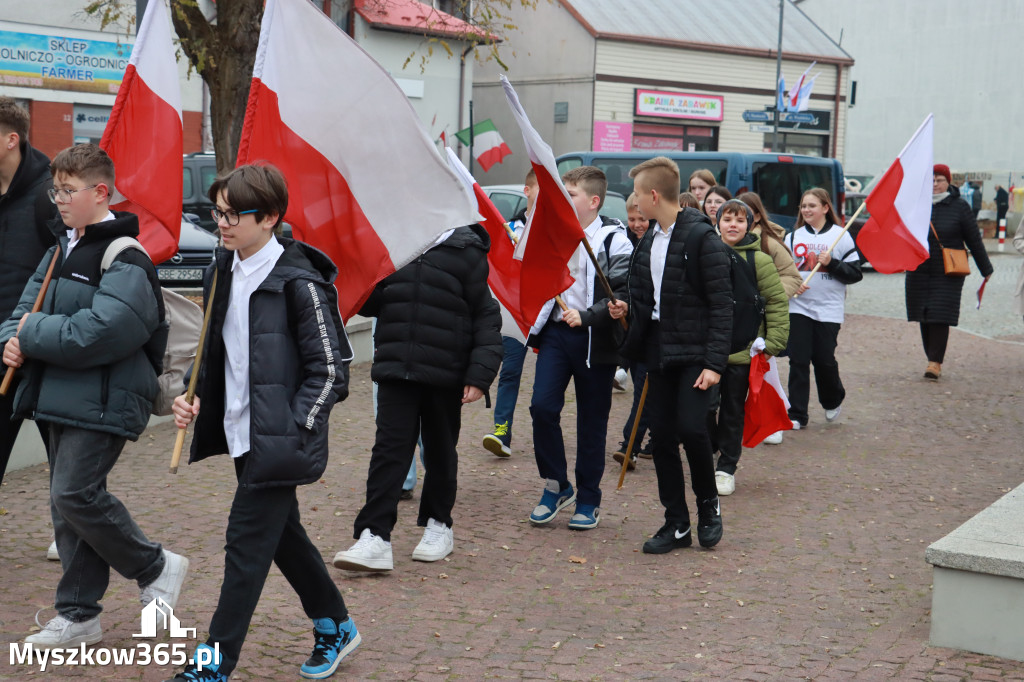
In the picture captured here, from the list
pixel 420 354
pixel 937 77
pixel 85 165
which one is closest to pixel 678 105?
pixel 937 77

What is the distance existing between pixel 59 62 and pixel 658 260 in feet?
70.5

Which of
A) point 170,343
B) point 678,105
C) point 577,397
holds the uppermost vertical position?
point 678,105

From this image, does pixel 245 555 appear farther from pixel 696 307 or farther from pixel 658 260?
pixel 658 260

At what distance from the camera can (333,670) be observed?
4262mm

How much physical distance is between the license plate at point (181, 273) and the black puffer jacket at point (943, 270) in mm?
7628

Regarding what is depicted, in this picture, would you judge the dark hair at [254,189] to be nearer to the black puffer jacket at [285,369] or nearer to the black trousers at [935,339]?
the black puffer jacket at [285,369]

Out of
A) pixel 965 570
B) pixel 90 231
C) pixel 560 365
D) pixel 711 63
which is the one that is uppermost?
pixel 711 63

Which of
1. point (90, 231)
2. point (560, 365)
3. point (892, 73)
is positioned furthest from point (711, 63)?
point (90, 231)

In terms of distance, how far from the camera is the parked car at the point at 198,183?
1709cm

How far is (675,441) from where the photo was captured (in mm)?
6078

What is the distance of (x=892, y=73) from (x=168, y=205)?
Answer: 43396 millimetres

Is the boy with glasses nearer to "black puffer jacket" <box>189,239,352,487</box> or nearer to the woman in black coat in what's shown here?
"black puffer jacket" <box>189,239,352,487</box>

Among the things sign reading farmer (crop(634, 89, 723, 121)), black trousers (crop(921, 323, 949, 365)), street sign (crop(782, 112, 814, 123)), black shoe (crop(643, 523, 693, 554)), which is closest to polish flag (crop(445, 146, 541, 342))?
black shoe (crop(643, 523, 693, 554))

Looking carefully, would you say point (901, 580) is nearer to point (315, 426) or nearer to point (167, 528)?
point (315, 426)
